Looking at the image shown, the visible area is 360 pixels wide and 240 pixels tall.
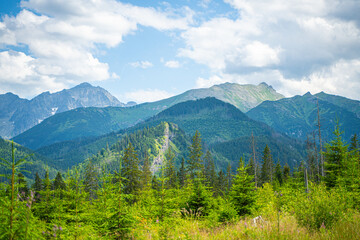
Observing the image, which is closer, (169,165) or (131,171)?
(131,171)

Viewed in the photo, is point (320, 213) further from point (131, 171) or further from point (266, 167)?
point (266, 167)

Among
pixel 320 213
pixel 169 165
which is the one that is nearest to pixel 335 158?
pixel 320 213

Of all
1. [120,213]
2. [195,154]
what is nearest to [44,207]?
[120,213]

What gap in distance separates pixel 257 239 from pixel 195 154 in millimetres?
32720

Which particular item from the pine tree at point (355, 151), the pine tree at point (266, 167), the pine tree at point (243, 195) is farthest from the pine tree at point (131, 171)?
the pine tree at point (266, 167)

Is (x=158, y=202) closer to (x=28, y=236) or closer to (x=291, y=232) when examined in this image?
(x=291, y=232)

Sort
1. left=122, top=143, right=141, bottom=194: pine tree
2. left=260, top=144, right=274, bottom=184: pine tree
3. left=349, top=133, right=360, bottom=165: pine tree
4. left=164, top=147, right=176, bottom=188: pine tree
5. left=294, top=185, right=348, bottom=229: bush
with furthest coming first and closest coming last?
1. left=260, top=144, right=274, bottom=184: pine tree
2. left=122, top=143, right=141, bottom=194: pine tree
3. left=164, top=147, right=176, bottom=188: pine tree
4. left=349, top=133, right=360, bottom=165: pine tree
5. left=294, top=185, right=348, bottom=229: bush

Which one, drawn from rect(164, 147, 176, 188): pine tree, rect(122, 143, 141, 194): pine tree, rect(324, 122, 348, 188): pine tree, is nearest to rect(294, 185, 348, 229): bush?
rect(324, 122, 348, 188): pine tree

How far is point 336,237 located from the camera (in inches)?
238

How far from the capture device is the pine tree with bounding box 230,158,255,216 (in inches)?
543

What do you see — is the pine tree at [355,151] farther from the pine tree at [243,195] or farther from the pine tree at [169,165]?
the pine tree at [169,165]

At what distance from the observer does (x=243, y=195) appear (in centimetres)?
1397

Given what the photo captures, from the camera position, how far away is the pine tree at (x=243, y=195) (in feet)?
45.2

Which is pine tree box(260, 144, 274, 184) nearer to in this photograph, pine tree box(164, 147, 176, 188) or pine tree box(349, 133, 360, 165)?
pine tree box(349, 133, 360, 165)
